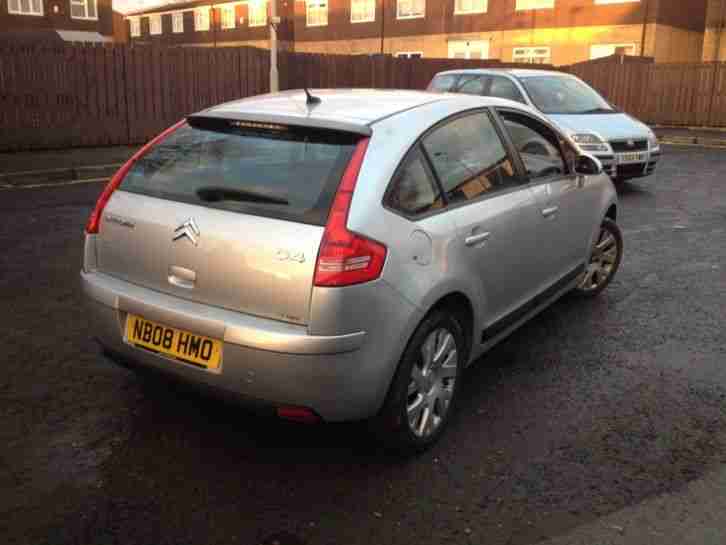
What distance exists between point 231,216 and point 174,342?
601mm

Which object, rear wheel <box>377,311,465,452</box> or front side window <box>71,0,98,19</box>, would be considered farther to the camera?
front side window <box>71,0,98,19</box>

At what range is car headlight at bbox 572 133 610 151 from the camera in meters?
10.6

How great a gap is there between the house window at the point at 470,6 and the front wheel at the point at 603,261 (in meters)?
35.0

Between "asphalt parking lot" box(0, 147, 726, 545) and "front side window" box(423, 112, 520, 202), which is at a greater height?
"front side window" box(423, 112, 520, 202)

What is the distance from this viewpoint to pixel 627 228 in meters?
8.55

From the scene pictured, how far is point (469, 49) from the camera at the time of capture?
3906 centimetres

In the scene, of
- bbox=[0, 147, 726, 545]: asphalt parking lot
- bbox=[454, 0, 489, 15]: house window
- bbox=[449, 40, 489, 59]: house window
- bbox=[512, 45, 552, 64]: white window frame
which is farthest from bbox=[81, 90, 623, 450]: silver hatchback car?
bbox=[454, 0, 489, 15]: house window

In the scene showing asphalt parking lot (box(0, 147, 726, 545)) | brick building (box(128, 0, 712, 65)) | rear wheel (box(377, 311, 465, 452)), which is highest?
brick building (box(128, 0, 712, 65))

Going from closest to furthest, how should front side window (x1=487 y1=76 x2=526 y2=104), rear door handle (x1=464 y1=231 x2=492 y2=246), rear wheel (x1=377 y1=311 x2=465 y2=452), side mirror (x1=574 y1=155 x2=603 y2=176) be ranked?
rear wheel (x1=377 y1=311 x2=465 y2=452) → rear door handle (x1=464 y1=231 x2=492 y2=246) → side mirror (x1=574 y1=155 x2=603 y2=176) → front side window (x1=487 y1=76 x2=526 y2=104)

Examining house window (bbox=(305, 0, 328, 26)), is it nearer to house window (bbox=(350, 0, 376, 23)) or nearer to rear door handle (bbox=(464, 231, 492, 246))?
house window (bbox=(350, 0, 376, 23))

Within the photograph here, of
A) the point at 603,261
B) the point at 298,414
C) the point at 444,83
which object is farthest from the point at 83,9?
the point at 298,414

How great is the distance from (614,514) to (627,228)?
612cm

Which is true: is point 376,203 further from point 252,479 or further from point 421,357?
point 252,479

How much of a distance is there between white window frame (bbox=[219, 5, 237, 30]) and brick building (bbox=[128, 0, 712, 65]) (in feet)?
0.47
